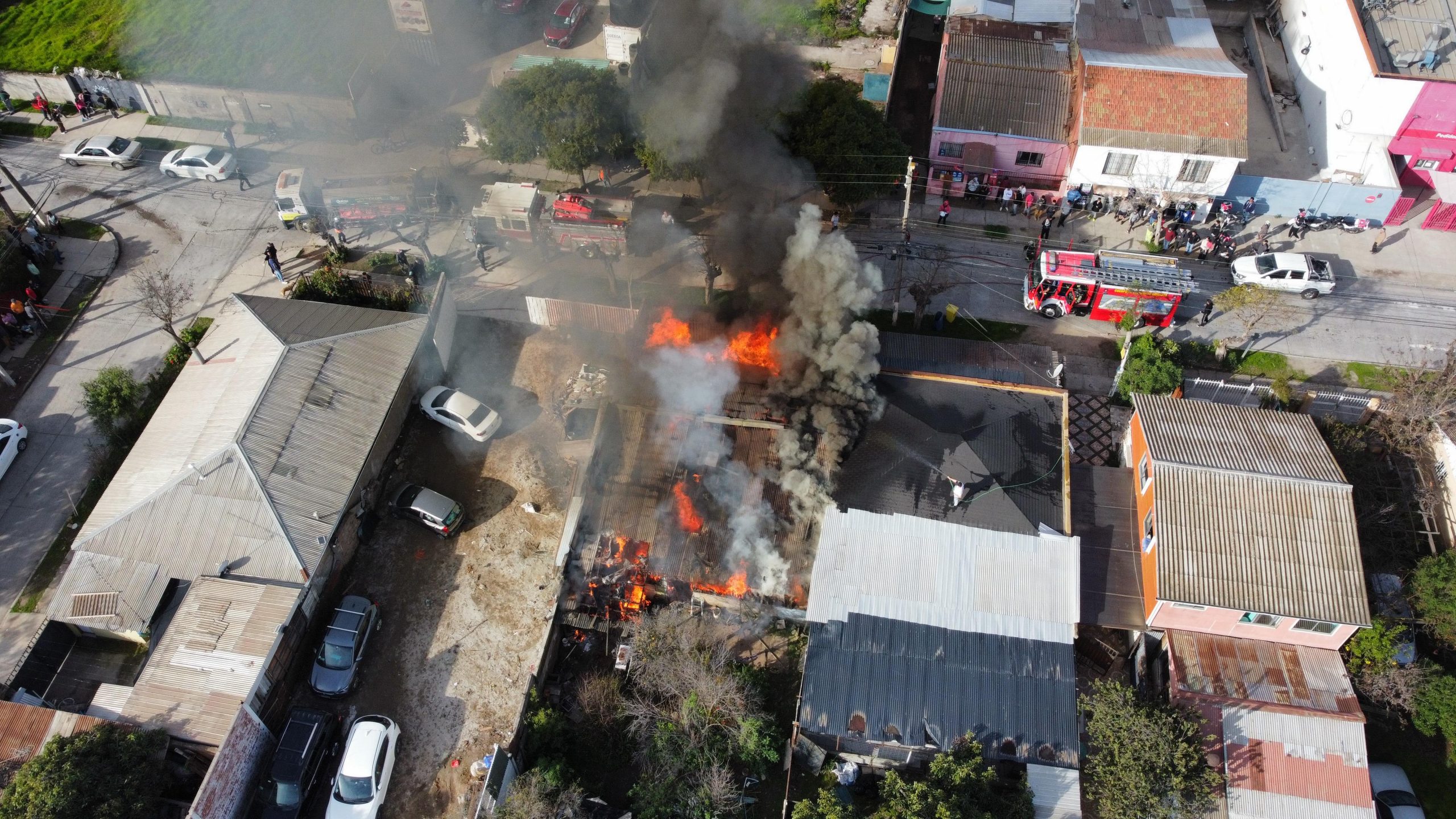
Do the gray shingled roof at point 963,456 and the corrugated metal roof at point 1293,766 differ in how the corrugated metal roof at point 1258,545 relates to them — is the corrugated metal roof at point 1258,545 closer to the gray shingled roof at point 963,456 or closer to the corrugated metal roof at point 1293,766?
the corrugated metal roof at point 1293,766

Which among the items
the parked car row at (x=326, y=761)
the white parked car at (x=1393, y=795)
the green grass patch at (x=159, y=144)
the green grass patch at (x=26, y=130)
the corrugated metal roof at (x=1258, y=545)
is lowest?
the white parked car at (x=1393, y=795)

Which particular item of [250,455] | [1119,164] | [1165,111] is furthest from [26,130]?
[1165,111]

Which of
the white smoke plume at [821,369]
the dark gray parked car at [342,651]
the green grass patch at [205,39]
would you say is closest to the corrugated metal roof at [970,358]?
the white smoke plume at [821,369]

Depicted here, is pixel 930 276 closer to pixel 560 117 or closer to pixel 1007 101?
pixel 1007 101

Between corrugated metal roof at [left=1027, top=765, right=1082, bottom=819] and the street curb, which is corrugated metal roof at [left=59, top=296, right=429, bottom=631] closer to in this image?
the street curb

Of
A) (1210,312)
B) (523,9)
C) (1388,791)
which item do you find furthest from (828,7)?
(1388,791)

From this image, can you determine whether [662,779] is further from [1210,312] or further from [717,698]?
[1210,312]
